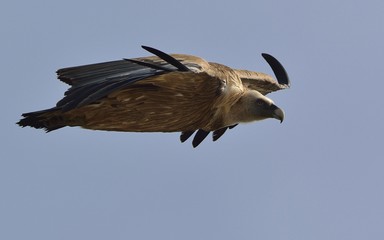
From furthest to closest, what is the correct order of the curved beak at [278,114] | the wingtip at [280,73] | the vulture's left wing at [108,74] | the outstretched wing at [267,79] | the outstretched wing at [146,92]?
the wingtip at [280,73] < the outstretched wing at [267,79] < the curved beak at [278,114] < the outstretched wing at [146,92] < the vulture's left wing at [108,74]

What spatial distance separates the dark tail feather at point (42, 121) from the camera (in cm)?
1445

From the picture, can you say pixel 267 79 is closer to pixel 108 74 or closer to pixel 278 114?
pixel 278 114

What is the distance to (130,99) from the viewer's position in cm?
1432

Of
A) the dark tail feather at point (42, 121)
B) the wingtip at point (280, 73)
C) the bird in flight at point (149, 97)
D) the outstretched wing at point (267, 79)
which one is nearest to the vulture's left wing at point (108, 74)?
the bird in flight at point (149, 97)

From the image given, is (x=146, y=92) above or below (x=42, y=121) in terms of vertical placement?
above

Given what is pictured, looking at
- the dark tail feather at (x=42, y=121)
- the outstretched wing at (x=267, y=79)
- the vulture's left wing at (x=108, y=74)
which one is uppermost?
the outstretched wing at (x=267, y=79)

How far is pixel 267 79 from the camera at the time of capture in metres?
16.6

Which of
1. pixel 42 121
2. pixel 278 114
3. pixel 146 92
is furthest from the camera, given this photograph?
pixel 278 114

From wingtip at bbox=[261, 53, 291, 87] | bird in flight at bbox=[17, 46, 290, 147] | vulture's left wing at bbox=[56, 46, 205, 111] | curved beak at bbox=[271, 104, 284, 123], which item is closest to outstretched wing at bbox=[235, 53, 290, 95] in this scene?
wingtip at bbox=[261, 53, 291, 87]

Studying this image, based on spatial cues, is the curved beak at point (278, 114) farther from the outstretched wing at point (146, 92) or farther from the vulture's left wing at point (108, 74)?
the vulture's left wing at point (108, 74)

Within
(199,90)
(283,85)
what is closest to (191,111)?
(199,90)

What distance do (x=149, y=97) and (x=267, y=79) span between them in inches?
110

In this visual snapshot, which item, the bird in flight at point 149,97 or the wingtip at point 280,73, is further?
the wingtip at point 280,73

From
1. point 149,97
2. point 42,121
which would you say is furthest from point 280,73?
point 42,121
